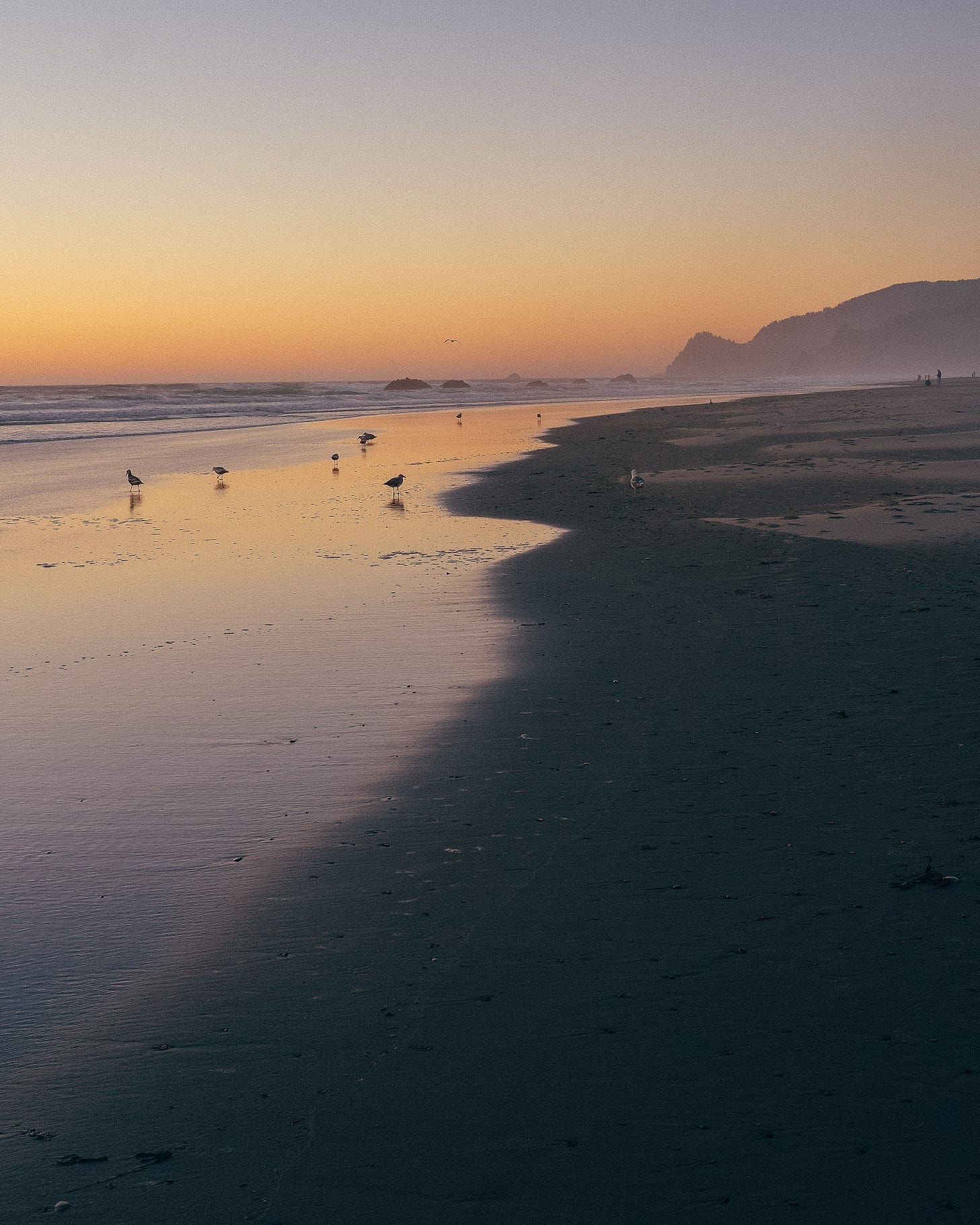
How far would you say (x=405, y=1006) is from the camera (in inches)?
169

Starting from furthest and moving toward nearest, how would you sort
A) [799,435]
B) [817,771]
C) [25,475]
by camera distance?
[799,435], [25,475], [817,771]

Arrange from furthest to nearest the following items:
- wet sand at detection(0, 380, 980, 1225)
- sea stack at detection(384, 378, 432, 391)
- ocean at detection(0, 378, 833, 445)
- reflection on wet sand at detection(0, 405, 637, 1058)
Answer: sea stack at detection(384, 378, 432, 391)
ocean at detection(0, 378, 833, 445)
reflection on wet sand at detection(0, 405, 637, 1058)
wet sand at detection(0, 380, 980, 1225)

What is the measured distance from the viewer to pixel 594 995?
430 centimetres

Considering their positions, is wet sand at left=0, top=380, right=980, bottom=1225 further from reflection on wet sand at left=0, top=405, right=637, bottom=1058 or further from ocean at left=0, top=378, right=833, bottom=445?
ocean at left=0, top=378, right=833, bottom=445

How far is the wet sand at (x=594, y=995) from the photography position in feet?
10.9

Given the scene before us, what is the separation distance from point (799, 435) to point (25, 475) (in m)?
25.1

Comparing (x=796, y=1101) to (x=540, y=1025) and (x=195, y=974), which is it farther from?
(x=195, y=974)

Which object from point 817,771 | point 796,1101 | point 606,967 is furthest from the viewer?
point 817,771

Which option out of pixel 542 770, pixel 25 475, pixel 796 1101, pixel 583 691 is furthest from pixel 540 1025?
pixel 25 475

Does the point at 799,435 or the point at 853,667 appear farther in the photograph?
the point at 799,435

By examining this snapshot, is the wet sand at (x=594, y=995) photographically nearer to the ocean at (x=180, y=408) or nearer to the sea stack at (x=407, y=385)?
the ocean at (x=180, y=408)

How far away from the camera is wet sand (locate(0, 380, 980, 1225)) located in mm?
3324

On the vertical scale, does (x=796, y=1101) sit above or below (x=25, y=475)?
below

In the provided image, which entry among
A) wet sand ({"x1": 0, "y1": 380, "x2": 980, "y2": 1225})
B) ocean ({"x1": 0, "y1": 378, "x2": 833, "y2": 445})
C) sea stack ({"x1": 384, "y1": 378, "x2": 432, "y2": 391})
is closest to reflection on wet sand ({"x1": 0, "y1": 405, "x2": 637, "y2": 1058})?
wet sand ({"x1": 0, "y1": 380, "x2": 980, "y2": 1225})
